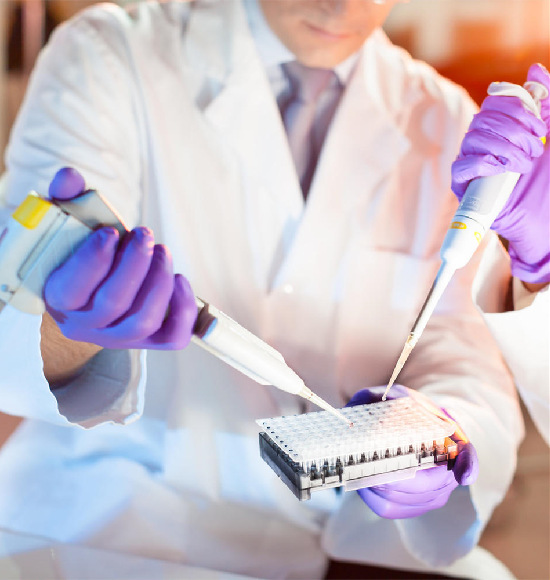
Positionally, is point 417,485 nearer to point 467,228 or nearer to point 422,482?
point 422,482

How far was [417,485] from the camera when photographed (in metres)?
0.74

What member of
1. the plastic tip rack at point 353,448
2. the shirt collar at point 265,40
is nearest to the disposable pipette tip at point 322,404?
the plastic tip rack at point 353,448

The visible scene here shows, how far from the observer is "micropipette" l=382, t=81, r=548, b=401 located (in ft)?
2.18

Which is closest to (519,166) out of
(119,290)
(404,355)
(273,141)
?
(404,355)

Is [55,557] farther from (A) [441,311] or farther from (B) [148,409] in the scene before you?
(A) [441,311]

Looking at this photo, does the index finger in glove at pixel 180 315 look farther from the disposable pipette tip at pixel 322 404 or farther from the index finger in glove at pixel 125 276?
the disposable pipette tip at pixel 322 404

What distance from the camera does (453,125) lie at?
1.05m

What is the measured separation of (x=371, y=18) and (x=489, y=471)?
2.21 feet

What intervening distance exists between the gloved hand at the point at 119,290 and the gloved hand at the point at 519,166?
1.23 ft

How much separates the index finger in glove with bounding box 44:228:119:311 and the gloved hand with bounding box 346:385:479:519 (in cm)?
40

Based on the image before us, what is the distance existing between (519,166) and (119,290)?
0.47 meters

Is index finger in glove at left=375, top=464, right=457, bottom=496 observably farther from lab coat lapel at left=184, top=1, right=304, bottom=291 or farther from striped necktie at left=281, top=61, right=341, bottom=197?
striped necktie at left=281, top=61, right=341, bottom=197

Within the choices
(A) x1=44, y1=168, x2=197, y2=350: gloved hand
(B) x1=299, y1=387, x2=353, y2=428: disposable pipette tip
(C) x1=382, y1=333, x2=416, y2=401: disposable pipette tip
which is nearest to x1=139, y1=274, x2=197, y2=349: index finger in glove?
(A) x1=44, y1=168, x2=197, y2=350: gloved hand

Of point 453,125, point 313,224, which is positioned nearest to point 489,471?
point 313,224
